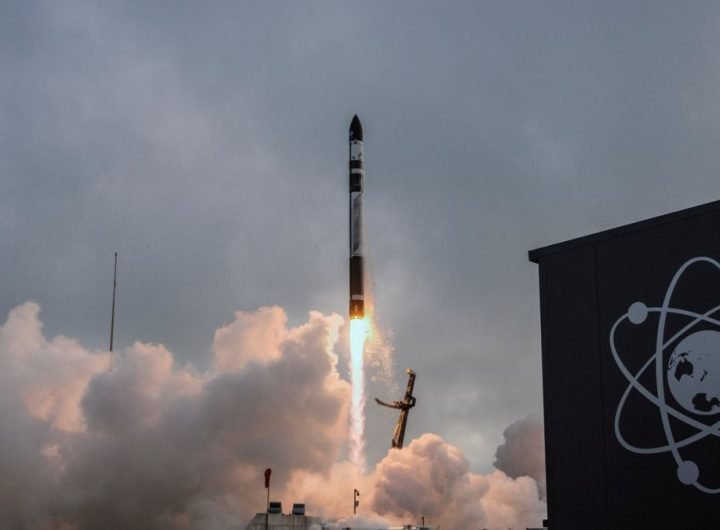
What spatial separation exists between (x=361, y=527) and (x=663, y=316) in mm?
39039

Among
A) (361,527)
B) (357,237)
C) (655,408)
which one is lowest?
(361,527)

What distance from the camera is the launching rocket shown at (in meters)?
65.8

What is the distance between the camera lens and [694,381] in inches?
1076

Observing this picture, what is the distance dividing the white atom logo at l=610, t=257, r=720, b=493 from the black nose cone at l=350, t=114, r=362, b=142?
140 feet

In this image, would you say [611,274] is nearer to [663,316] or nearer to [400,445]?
[663,316]

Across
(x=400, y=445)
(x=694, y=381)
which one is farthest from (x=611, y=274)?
(x=400, y=445)

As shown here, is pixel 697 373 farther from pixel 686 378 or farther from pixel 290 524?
pixel 290 524

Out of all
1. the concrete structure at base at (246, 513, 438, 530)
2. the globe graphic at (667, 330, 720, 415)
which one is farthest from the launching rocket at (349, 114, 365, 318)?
the globe graphic at (667, 330, 720, 415)

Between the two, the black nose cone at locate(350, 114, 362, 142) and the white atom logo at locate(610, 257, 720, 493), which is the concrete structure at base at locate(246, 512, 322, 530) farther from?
the white atom logo at locate(610, 257, 720, 493)

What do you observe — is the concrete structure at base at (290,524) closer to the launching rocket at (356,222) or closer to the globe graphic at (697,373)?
the launching rocket at (356,222)

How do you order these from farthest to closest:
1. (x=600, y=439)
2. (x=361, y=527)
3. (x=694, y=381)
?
(x=361, y=527) < (x=600, y=439) < (x=694, y=381)

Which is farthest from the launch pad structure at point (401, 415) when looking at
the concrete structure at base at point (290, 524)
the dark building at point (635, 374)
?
the dark building at point (635, 374)

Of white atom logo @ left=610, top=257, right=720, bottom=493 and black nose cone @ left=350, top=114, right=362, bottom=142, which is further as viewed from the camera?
black nose cone @ left=350, top=114, right=362, bottom=142

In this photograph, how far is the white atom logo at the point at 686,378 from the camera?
26.9m
